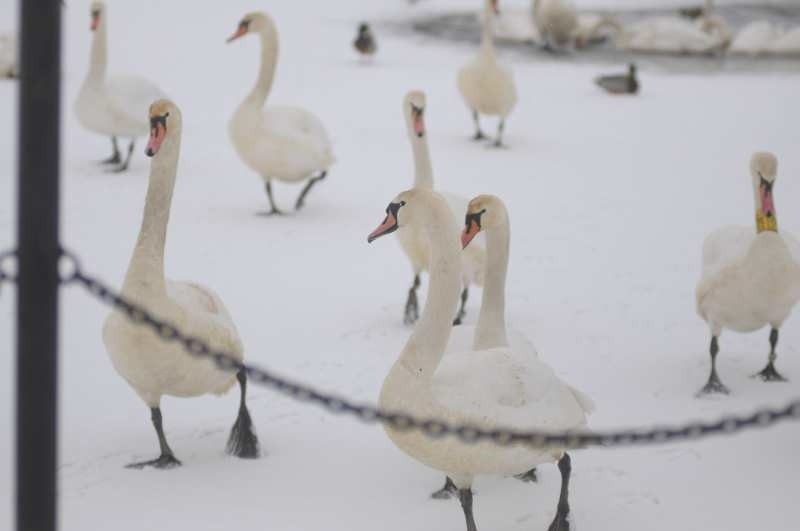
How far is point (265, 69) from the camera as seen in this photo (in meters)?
8.92

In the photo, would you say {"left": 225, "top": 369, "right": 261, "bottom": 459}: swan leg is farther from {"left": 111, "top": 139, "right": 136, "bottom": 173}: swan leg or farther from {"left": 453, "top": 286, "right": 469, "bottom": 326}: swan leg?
{"left": 111, "top": 139, "right": 136, "bottom": 173}: swan leg

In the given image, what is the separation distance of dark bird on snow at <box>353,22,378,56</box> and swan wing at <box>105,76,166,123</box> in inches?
199

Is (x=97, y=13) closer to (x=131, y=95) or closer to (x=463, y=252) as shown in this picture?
(x=131, y=95)

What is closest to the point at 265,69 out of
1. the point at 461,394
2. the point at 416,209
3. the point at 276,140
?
the point at 276,140

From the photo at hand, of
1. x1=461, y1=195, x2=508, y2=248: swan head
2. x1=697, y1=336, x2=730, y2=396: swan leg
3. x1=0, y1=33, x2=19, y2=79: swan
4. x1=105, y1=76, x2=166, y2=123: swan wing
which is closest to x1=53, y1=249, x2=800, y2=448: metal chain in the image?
x1=461, y1=195, x2=508, y2=248: swan head

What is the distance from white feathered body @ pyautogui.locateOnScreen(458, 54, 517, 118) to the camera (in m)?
10.9

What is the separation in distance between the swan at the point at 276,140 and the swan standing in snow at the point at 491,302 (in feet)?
11.7

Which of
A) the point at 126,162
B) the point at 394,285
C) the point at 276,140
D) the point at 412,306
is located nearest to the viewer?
the point at 412,306

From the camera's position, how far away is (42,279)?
7.62ft

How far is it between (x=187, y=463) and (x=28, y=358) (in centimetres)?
260

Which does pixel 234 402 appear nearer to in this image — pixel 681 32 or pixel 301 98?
pixel 301 98

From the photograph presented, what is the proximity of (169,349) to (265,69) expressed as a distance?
4816mm

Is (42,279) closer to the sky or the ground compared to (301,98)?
closer to the sky

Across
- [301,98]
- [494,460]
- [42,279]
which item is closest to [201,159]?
[301,98]
